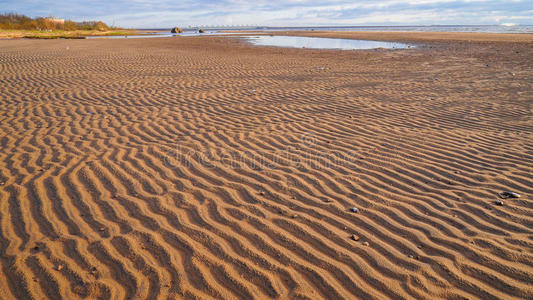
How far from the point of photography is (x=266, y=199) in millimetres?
3641

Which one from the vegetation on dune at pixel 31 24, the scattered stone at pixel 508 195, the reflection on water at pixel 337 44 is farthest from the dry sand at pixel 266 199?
the vegetation on dune at pixel 31 24

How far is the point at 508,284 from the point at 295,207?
1863 millimetres

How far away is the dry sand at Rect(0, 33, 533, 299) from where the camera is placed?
2527 mm

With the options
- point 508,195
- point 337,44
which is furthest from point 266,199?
point 337,44

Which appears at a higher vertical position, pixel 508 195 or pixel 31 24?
pixel 31 24

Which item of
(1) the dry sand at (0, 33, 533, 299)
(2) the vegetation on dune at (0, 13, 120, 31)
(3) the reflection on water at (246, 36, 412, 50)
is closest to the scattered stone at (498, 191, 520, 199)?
(1) the dry sand at (0, 33, 533, 299)

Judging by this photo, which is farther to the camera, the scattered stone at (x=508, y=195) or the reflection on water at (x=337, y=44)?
the reflection on water at (x=337, y=44)

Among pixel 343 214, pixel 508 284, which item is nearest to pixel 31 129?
pixel 343 214

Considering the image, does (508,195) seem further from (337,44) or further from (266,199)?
(337,44)

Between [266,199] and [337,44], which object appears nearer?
[266,199]

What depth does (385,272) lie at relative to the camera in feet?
8.51

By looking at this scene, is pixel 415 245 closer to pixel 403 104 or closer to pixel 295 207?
pixel 295 207

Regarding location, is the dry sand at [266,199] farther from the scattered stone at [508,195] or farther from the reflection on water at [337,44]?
→ the reflection on water at [337,44]

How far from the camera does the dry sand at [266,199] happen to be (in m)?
2.53
